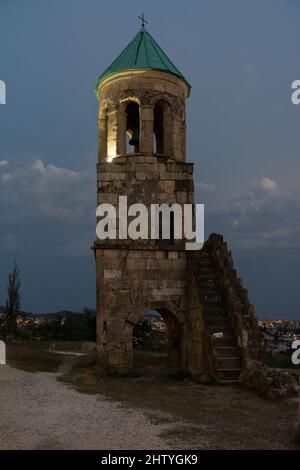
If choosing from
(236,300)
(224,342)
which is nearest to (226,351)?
(224,342)

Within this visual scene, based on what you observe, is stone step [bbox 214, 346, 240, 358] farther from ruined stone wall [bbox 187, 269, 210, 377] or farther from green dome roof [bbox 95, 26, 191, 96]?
green dome roof [bbox 95, 26, 191, 96]

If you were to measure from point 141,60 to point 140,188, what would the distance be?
4370 mm

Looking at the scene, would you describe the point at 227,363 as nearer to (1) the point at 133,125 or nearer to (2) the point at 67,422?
(2) the point at 67,422

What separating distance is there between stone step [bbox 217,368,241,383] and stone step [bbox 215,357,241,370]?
9 cm

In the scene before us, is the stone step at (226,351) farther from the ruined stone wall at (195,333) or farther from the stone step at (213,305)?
the stone step at (213,305)

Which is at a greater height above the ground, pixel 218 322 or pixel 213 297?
pixel 213 297

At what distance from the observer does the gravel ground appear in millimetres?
5766

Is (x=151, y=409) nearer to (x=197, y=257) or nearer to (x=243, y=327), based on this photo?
(x=243, y=327)

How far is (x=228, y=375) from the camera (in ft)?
34.3

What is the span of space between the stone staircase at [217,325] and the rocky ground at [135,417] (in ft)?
1.89

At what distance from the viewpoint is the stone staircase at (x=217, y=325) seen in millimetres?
10562

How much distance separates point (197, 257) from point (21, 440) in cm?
895

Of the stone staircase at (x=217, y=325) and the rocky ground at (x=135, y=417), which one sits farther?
the stone staircase at (x=217, y=325)

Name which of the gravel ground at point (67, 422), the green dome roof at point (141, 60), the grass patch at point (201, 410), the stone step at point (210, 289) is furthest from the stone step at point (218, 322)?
the green dome roof at point (141, 60)
